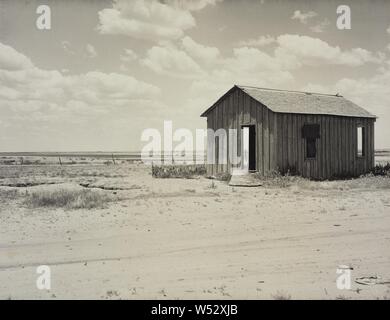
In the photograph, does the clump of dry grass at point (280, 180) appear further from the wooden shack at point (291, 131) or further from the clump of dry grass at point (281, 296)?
the clump of dry grass at point (281, 296)

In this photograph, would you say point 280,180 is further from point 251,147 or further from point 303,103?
point 303,103

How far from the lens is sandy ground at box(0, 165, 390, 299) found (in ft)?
19.8

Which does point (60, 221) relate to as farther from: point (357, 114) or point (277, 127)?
point (357, 114)

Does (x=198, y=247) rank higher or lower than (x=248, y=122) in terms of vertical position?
lower

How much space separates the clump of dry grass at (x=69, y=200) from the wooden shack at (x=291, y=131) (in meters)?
8.26

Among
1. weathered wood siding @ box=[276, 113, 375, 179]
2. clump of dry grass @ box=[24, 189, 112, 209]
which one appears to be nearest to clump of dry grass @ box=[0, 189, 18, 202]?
clump of dry grass @ box=[24, 189, 112, 209]

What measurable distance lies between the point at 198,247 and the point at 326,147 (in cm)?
1439

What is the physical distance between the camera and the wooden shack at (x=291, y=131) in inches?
761

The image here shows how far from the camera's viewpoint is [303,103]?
70.1 feet

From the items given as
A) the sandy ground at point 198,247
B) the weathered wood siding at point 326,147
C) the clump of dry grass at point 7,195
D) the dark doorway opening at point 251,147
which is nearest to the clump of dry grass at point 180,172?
the dark doorway opening at point 251,147

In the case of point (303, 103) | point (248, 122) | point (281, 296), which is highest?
point (303, 103)

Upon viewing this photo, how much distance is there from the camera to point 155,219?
10.9m

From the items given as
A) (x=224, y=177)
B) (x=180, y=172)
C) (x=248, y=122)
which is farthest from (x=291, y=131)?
(x=180, y=172)
